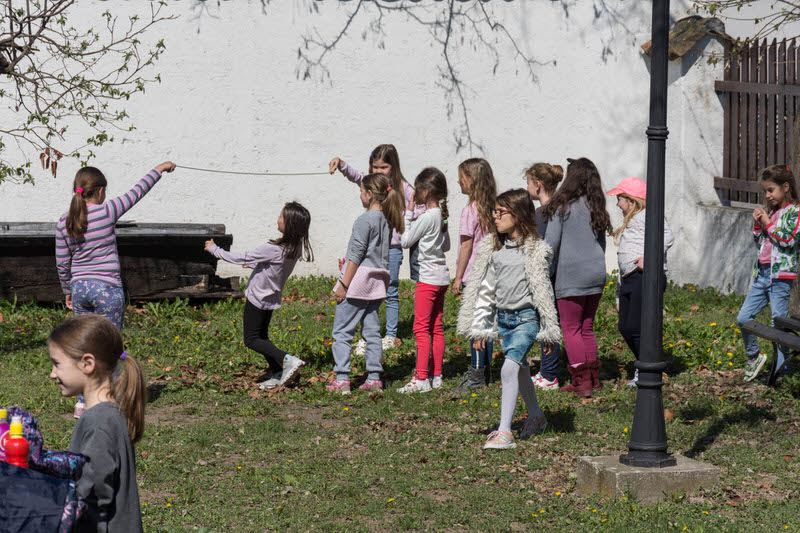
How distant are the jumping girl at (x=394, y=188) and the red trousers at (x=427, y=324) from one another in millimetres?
345

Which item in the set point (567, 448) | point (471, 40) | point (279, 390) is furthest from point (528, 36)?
point (567, 448)

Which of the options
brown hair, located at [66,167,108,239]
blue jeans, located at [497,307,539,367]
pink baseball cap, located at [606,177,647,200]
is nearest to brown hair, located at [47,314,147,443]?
blue jeans, located at [497,307,539,367]

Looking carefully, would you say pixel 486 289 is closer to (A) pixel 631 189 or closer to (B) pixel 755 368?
(A) pixel 631 189

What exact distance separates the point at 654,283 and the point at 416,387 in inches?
115

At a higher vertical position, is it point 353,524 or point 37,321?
point 37,321

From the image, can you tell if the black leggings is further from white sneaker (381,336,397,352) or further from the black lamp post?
the black lamp post

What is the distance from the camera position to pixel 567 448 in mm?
6652

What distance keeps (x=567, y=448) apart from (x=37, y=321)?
20.5 ft

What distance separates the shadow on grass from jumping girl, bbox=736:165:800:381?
63 cm

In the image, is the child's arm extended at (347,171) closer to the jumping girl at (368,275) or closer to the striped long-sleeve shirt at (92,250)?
the jumping girl at (368,275)

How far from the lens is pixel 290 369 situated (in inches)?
327

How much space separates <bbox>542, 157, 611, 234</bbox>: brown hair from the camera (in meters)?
7.76

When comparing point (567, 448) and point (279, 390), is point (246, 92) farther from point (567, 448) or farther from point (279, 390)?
point (567, 448)

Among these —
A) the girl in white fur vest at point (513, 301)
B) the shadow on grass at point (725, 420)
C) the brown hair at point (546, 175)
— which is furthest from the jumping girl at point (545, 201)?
the girl in white fur vest at point (513, 301)
